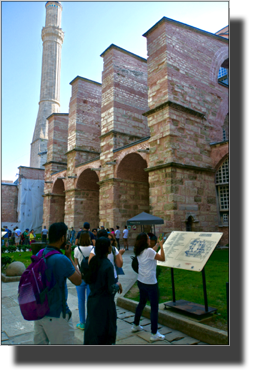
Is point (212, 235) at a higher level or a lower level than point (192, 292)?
higher

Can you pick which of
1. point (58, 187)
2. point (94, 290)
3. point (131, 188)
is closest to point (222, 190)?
point (131, 188)

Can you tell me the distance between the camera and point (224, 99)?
14672mm

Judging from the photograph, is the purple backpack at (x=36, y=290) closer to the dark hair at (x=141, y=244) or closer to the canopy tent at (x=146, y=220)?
the dark hair at (x=141, y=244)

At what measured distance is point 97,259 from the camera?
273 cm

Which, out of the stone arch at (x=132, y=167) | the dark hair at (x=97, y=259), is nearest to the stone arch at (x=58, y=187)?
the stone arch at (x=132, y=167)

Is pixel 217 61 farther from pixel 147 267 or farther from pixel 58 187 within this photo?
pixel 58 187

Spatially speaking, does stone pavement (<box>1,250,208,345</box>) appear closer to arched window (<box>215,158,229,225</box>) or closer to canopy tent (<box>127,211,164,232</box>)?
canopy tent (<box>127,211,164,232</box>)

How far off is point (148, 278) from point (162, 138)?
9268mm

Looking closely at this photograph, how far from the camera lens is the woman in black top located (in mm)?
2553
